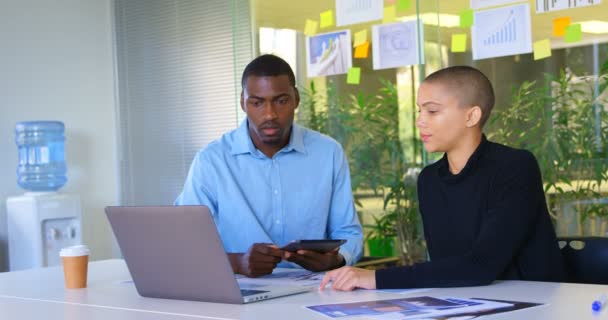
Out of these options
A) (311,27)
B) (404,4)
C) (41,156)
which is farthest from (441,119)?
(41,156)

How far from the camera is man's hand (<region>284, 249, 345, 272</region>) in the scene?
8.16ft

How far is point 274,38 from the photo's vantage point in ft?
16.2

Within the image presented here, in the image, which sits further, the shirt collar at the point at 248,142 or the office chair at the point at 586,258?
the shirt collar at the point at 248,142

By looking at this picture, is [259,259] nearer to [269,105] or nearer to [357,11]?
[269,105]

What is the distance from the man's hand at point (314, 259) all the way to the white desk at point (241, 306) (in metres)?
0.35

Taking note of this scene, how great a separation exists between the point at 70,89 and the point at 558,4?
3.22 metres

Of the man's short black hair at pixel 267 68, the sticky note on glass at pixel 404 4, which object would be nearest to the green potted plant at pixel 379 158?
the sticky note on glass at pixel 404 4

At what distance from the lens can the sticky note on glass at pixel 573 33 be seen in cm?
379

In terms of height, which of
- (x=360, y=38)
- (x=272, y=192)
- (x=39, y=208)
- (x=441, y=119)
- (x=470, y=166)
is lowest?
(x=39, y=208)

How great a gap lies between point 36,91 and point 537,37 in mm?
3150

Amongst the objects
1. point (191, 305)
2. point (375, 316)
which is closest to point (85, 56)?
point (191, 305)

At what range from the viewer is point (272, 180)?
9.80 feet

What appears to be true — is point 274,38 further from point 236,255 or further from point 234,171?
point 236,255

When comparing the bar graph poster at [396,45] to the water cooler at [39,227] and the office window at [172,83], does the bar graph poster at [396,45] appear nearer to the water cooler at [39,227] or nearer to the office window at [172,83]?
the office window at [172,83]
